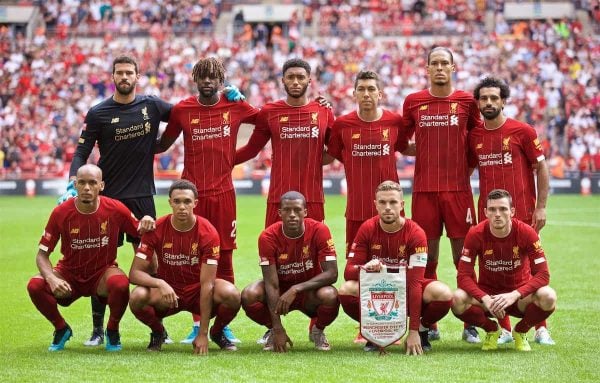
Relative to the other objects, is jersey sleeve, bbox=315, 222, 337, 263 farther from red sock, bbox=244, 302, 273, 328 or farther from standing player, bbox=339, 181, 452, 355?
red sock, bbox=244, 302, 273, 328

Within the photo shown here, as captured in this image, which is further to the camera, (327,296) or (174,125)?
(174,125)

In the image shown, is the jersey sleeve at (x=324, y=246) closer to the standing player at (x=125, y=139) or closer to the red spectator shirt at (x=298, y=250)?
the red spectator shirt at (x=298, y=250)

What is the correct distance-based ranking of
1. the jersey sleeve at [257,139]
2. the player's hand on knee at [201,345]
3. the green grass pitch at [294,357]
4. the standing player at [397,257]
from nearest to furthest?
the green grass pitch at [294,357] → the player's hand on knee at [201,345] → the standing player at [397,257] → the jersey sleeve at [257,139]

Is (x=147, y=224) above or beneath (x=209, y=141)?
beneath

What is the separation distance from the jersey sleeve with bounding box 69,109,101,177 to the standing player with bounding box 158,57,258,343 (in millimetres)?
667

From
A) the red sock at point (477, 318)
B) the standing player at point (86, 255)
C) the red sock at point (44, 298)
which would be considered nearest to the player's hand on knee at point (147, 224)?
the standing player at point (86, 255)

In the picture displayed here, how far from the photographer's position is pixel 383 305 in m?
7.68

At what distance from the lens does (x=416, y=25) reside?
110 feet

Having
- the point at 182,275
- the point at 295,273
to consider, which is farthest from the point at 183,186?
the point at 295,273

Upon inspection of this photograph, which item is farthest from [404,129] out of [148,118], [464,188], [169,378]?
[169,378]

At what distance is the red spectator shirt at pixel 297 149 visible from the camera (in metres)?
8.55

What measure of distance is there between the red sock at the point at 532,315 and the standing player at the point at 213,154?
7.75 feet

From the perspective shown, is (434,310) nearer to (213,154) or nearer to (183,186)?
(183,186)

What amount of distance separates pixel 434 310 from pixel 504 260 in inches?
27.2
